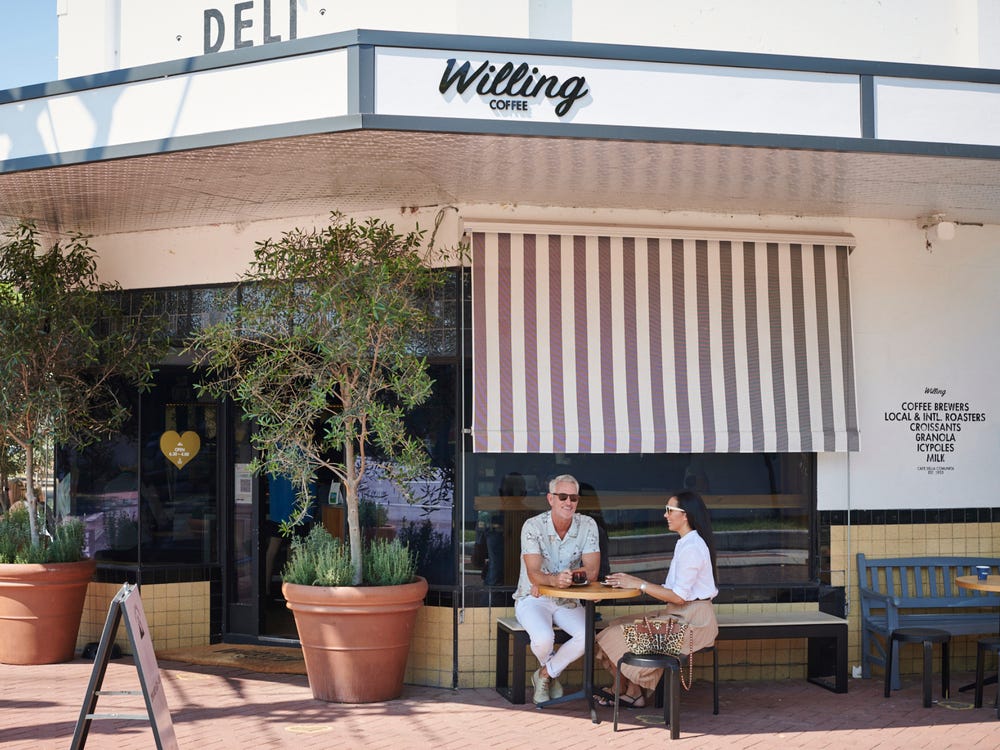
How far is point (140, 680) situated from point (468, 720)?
8.78 ft

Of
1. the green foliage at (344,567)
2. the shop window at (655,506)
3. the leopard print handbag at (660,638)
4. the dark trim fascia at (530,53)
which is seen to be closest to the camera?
the dark trim fascia at (530,53)

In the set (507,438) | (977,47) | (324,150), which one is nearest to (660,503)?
(507,438)

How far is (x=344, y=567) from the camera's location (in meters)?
7.38

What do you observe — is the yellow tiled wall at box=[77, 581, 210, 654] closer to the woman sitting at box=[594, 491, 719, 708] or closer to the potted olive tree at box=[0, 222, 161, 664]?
the potted olive tree at box=[0, 222, 161, 664]

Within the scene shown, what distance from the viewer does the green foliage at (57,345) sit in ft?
27.3

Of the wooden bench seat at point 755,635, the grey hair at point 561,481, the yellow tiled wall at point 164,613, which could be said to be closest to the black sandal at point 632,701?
the wooden bench seat at point 755,635

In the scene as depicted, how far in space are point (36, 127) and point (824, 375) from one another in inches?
222

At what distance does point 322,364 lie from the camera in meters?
7.38

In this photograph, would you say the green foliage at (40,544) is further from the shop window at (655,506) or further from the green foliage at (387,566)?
the shop window at (655,506)

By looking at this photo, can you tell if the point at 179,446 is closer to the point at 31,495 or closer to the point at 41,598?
the point at 31,495

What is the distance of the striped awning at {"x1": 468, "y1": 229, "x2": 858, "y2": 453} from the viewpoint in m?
7.90

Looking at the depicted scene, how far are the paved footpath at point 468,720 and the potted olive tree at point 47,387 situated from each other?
56 cm

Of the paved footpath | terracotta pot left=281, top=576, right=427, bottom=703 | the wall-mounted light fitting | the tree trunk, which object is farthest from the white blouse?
the tree trunk

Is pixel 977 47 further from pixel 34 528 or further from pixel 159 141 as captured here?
pixel 34 528
